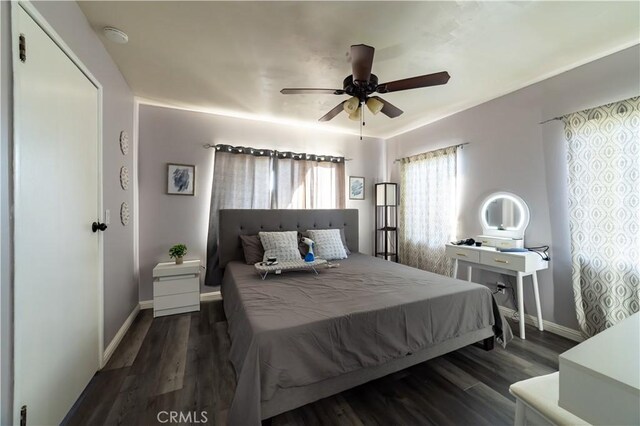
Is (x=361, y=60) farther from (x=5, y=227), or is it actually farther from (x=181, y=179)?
(x=181, y=179)

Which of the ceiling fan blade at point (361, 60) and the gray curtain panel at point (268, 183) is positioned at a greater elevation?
the ceiling fan blade at point (361, 60)

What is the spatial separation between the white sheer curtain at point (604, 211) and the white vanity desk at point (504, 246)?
349 millimetres

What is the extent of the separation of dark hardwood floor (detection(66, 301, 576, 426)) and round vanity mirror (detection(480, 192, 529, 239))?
108 centimetres

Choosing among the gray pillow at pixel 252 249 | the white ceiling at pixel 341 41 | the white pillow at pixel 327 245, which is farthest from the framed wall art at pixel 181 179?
the white pillow at pixel 327 245

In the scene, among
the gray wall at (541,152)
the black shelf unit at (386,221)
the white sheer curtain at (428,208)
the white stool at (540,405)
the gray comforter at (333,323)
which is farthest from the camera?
the black shelf unit at (386,221)

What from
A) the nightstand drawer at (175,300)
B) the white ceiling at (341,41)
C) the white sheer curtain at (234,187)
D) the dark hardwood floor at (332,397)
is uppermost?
the white ceiling at (341,41)

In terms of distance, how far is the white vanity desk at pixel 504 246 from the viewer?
2373mm

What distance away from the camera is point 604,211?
2.12m

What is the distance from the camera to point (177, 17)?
172 cm

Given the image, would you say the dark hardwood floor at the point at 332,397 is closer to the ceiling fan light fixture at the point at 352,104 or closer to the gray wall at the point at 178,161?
the gray wall at the point at 178,161

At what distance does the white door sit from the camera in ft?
3.59

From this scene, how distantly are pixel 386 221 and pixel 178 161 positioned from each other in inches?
133

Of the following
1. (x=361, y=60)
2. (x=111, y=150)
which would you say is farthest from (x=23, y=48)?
(x=361, y=60)

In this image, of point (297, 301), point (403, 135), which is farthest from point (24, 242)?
point (403, 135)
